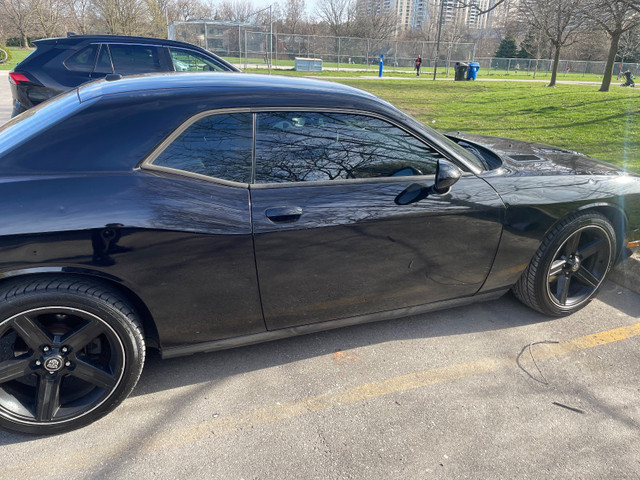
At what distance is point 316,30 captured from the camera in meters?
64.7

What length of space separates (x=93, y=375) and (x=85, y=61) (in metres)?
5.96

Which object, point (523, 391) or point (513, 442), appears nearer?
point (513, 442)

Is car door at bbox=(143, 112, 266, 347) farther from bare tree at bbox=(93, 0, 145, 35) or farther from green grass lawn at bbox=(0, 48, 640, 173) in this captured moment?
bare tree at bbox=(93, 0, 145, 35)

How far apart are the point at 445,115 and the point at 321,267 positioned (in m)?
10.1

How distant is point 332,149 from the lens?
2541 millimetres

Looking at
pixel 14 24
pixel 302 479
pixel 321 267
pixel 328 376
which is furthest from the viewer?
pixel 14 24

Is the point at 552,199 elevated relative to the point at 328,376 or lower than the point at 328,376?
elevated

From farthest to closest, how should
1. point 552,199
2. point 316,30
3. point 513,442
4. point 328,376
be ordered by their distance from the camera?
1. point 316,30
2. point 552,199
3. point 328,376
4. point 513,442

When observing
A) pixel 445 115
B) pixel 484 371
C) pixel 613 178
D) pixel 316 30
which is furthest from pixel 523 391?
pixel 316 30

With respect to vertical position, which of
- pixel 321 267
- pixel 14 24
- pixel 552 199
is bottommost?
pixel 321 267

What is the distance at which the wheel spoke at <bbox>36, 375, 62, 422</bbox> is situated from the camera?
214cm

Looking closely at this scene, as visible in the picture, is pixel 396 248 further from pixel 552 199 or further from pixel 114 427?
pixel 114 427

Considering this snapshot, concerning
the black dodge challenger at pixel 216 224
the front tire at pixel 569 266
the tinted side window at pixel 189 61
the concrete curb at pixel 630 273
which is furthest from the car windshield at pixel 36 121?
the tinted side window at pixel 189 61

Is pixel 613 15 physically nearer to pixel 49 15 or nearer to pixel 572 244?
pixel 572 244
